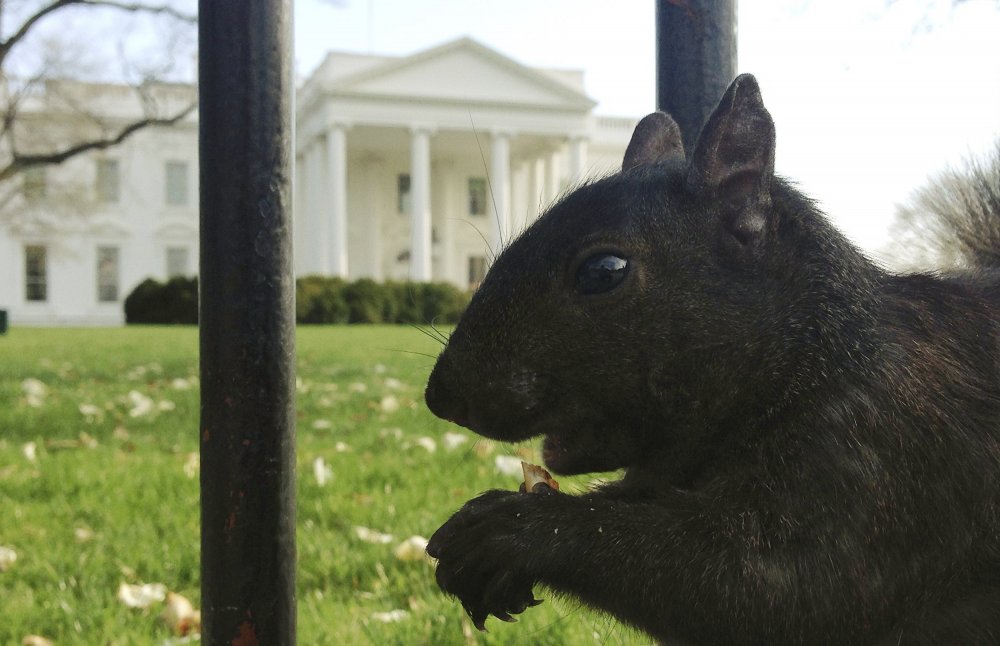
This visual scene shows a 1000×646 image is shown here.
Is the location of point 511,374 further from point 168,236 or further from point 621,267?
point 168,236

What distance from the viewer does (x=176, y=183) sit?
40375 mm

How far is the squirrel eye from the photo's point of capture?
1194mm

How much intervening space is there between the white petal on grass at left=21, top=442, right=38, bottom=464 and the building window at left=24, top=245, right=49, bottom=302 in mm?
37530

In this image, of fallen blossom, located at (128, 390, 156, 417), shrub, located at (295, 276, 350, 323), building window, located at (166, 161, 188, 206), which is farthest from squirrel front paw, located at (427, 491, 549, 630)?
building window, located at (166, 161, 188, 206)

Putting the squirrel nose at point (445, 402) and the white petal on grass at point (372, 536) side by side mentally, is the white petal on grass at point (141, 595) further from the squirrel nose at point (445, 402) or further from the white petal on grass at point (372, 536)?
the squirrel nose at point (445, 402)

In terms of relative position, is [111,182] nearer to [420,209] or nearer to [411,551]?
[420,209]

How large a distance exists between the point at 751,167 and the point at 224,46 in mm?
713

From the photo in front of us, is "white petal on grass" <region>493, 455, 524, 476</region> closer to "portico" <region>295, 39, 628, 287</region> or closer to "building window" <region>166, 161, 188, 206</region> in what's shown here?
"portico" <region>295, 39, 628, 287</region>

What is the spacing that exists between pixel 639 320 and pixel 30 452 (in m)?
3.46

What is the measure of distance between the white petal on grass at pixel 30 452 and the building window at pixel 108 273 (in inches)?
1477

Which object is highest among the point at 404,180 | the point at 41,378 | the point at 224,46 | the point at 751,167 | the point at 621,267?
the point at 404,180

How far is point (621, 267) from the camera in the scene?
1198 mm

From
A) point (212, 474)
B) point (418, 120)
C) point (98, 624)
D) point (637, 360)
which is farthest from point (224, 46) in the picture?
point (418, 120)

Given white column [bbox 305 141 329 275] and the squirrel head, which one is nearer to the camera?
the squirrel head
